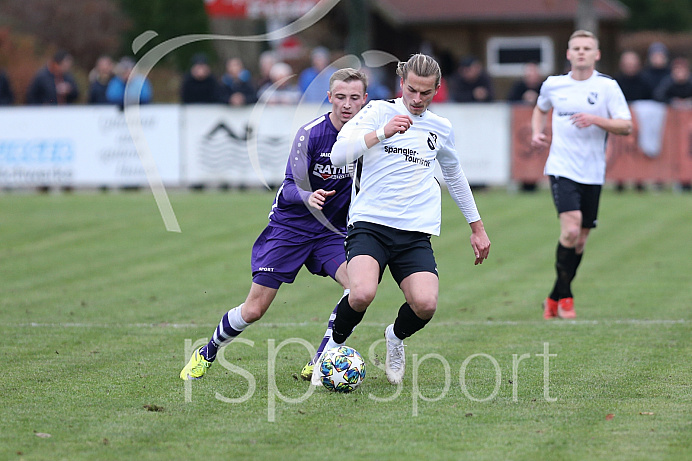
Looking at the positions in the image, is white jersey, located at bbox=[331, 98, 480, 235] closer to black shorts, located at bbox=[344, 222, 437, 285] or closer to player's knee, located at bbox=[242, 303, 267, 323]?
black shorts, located at bbox=[344, 222, 437, 285]

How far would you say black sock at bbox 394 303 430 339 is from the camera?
7000 mm

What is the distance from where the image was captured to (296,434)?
19.2 ft

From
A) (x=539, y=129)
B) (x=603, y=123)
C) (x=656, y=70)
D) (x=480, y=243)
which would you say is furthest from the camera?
(x=656, y=70)

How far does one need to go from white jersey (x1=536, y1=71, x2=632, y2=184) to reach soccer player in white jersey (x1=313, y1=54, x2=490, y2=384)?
3.11 m

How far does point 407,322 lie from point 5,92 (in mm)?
17210

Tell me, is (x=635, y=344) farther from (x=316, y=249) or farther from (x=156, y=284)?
(x=156, y=284)

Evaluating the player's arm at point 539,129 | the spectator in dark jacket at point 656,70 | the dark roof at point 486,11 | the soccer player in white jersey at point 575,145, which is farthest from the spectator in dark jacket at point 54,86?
the dark roof at point 486,11

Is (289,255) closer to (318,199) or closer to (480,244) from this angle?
(318,199)

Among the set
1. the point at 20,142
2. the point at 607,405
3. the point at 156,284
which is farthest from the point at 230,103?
the point at 607,405

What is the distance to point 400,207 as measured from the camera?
22.8 ft

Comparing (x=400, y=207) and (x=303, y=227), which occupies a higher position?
(x=400, y=207)

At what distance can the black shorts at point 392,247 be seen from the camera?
693 centimetres

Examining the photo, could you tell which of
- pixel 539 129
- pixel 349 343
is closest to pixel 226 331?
pixel 349 343

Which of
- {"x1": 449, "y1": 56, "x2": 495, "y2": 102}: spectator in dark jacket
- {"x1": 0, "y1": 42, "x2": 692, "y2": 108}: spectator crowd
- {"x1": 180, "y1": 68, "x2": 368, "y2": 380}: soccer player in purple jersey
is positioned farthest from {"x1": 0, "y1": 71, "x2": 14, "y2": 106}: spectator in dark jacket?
{"x1": 180, "y1": 68, "x2": 368, "y2": 380}: soccer player in purple jersey
